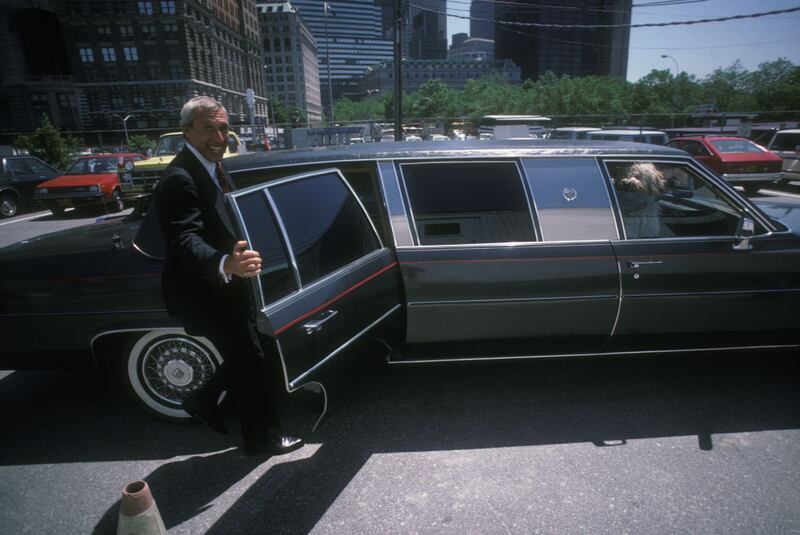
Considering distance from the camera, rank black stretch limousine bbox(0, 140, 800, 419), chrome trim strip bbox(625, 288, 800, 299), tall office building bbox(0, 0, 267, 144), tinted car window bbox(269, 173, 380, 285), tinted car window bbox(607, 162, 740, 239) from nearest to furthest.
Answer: tinted car window bbox(269, 173, 380, 285)
black stretch limousine bbox(0, 140, 800, 419)
chrome trim strip bbox(625, 288, 800, 299)
tinted car window bbox(607, 162, 740, 239)
tall office building bbox(0, 0, 267, 144)

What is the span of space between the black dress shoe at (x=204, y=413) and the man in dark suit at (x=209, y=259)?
0.23 metres

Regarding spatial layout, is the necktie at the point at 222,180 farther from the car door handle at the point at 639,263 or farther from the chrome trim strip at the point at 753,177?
the chrome trim strip at the point at 753,177

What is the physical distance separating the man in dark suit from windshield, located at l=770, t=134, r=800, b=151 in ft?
57.3

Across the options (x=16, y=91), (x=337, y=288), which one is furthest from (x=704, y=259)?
(x=16, y=91)

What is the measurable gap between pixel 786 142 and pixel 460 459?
17.0 m

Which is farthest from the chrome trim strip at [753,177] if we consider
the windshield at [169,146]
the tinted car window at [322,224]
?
the windshield at [169,146]

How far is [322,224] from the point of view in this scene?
2779 mm

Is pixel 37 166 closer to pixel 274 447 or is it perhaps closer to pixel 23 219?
pixel 23 219

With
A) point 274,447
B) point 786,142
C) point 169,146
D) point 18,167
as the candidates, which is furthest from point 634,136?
point 18,167

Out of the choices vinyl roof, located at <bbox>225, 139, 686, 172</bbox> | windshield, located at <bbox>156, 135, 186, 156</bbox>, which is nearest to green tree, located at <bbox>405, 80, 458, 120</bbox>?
windshield, located at <bbox>156, 135, 186, 156</bbox>

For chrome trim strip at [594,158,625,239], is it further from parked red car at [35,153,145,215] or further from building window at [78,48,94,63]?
building window at [78,48,94,63]

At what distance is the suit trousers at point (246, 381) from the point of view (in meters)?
2.43

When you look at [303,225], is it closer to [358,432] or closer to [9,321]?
[358,432]

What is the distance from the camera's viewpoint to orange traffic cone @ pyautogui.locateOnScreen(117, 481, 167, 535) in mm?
1851
